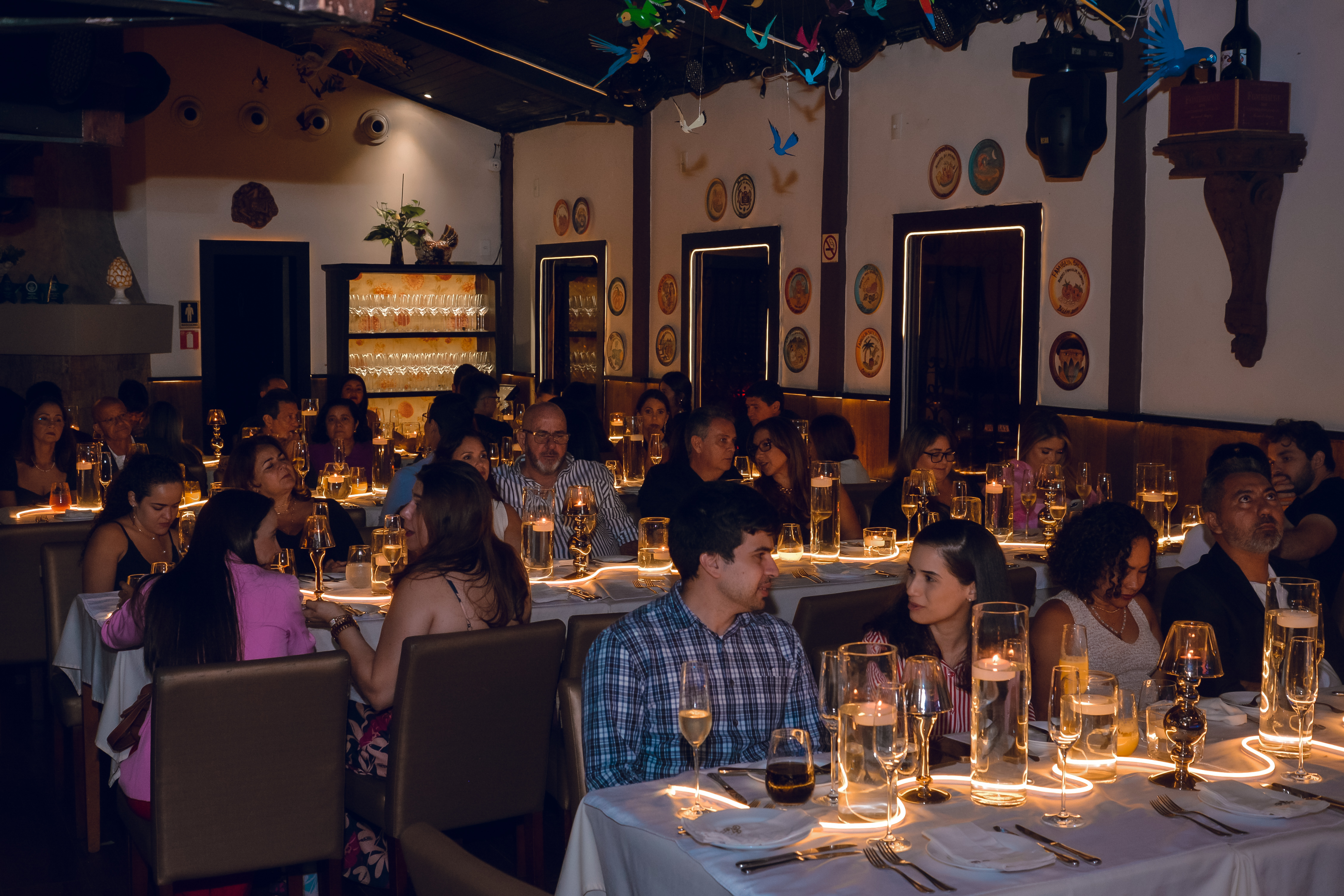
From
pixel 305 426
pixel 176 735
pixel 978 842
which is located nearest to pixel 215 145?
pixel 305 426

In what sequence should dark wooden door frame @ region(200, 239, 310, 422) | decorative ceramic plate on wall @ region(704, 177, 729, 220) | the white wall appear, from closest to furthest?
1. decorative ceramic plate on wall @ region(704, 177, 729, 220)
2. the white wall
3. dark wooden door frame @ region(200, 239, 310, 422)

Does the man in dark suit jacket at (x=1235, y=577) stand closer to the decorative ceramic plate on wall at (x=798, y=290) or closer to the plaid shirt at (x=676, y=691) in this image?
the plaid shirt at (x=676, y=691)

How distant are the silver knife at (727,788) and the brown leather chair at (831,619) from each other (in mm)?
1208

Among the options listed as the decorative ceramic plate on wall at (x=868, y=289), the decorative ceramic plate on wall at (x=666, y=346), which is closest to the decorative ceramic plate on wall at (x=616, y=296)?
the decorative ceramic plate on wall at (x=666, y=346)

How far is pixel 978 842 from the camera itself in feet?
6.72

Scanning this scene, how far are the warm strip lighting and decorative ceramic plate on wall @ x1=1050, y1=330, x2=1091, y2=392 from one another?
5264 mm

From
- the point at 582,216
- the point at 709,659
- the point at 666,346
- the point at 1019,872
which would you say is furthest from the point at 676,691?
the point at 582,216

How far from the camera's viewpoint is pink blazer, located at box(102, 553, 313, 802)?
3189 mm

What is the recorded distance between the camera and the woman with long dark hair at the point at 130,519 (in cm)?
413

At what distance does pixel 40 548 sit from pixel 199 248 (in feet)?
26.5

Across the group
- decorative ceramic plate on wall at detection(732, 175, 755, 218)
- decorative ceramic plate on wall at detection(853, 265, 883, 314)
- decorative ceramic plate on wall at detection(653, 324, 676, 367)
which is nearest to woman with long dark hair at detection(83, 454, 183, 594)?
decorative ceramic plate on wall at detection(853, 265, 883, 314)

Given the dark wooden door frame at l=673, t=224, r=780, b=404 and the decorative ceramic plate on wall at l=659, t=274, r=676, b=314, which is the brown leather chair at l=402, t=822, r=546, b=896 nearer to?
the dark wooden door frame at l=673, t=224, r=780, b=404

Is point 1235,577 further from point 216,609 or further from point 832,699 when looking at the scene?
point 216,609

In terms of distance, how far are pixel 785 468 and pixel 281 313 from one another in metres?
8.48
